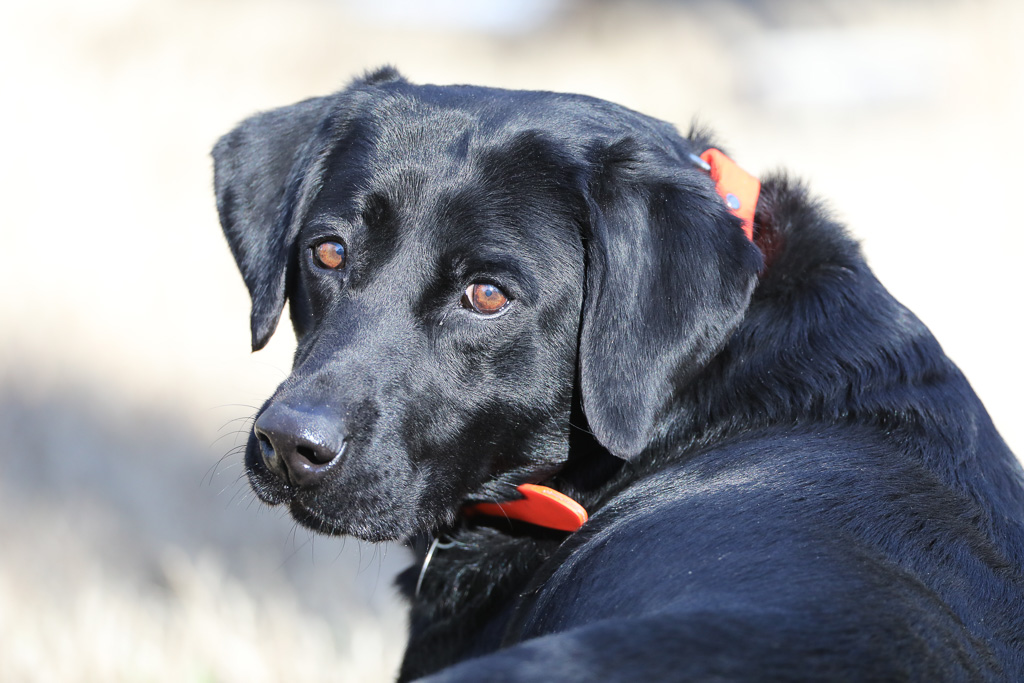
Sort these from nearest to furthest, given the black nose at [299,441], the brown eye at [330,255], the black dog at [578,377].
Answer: the black dog at [578,377] → the black nose at [299,441] → the brown eye at [330,255]

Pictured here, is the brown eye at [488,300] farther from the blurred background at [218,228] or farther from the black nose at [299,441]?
the blurred background at [218,228]

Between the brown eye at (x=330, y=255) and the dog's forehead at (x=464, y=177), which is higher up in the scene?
the dog's forehead at (x=464, y=177)

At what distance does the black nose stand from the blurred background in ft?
1.11

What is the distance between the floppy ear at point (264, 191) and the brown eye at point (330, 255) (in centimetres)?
15

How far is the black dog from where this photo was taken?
6.50ft

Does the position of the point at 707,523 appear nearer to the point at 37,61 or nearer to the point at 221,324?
the point at 221,324

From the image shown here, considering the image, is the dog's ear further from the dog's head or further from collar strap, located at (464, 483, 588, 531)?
collar strap, located at (464, 483, 588, 531)

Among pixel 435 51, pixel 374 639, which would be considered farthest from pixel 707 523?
pixel 435 51

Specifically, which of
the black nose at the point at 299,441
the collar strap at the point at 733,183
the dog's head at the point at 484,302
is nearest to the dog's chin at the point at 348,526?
the dog's head at the point at 484,302

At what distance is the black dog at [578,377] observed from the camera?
198 centimetres

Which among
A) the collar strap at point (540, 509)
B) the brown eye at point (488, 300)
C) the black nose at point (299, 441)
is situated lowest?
the collar strap at point (540, 509)

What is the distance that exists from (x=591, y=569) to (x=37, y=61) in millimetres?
6420

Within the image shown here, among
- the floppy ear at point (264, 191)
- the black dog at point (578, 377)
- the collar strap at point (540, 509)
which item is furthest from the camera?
the floppy ear at point (264, 191)

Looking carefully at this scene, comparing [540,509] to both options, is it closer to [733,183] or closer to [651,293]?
[651,293]
